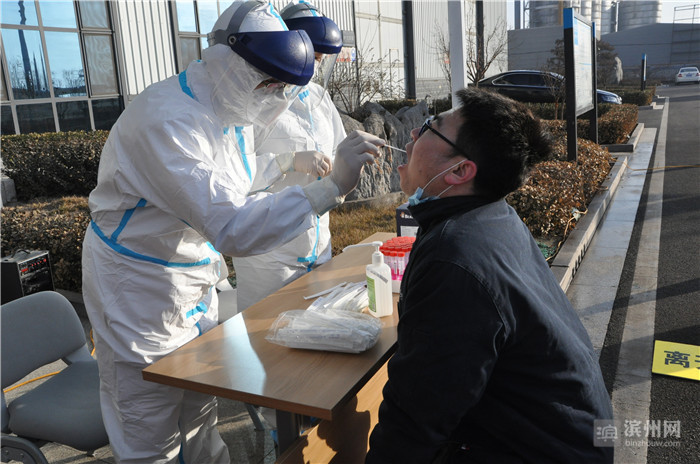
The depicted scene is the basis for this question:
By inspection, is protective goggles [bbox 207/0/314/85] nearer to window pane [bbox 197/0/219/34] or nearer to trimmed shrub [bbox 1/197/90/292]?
trimmed shrub [bbox 1/197/90/292]

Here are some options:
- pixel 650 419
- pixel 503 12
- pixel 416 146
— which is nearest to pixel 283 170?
pixel 416 146

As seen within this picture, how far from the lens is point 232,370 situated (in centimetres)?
178

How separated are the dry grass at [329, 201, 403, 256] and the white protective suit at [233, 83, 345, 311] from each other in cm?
254

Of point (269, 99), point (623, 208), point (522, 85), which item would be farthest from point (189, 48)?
point (269, 99)

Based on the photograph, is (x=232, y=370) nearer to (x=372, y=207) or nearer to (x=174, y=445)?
(x=174, y=445)

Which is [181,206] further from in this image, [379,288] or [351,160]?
[379,288]

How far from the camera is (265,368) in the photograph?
178cm

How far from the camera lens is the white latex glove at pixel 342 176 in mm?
1846

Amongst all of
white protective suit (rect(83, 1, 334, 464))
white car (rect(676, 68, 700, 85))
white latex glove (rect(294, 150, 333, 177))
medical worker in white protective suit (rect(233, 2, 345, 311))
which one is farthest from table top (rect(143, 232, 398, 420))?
white car (rect(676, 68, 700, 85))

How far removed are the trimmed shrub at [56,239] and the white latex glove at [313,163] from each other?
9.38 ft

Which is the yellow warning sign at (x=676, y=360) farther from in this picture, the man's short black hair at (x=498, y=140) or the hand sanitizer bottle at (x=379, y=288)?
the man's short black hair at (x=498, y=140)

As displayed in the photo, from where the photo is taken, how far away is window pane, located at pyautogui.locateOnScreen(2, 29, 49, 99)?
9359mm

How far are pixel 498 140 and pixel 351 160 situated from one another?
1.71 feet

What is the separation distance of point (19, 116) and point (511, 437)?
1063cm
